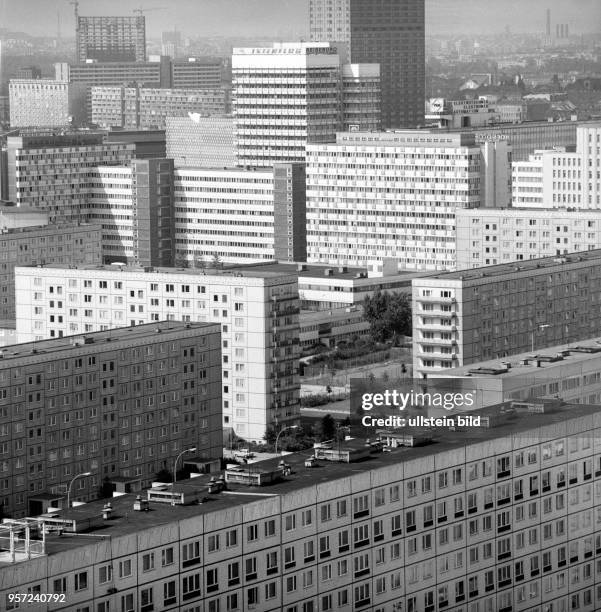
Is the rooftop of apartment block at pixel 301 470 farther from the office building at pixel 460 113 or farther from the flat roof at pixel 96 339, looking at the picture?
the office building at pixel 460 113

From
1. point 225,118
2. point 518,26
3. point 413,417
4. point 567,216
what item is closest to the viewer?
point 413,417

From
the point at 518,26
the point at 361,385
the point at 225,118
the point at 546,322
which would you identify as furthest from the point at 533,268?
the point at 518,26

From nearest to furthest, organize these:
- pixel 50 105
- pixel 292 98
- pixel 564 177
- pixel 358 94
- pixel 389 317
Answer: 1. pixel 389 317
2. pixel 564 177
3. pixel 292 98
4. pixel 358 94
5. pixel 50 105

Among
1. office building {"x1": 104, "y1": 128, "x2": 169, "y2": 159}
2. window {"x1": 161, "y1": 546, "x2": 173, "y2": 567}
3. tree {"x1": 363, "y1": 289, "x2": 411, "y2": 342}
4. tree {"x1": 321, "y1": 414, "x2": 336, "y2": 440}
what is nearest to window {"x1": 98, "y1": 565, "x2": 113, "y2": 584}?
window {"x1": 161, "y1": 546, "x2": 173, "y2": 567}

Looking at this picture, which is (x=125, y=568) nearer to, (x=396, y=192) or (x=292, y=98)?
(x=396, y=192)

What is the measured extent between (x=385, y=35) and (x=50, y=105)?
109 ft

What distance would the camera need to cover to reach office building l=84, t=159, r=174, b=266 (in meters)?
109

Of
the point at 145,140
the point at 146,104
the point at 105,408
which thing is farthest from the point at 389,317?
the point at 146,104

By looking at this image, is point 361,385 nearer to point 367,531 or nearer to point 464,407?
point 464,407

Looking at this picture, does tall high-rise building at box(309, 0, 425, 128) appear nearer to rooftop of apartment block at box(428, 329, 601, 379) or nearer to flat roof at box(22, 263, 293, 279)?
flat roof at box(22, 263, 293, 279)

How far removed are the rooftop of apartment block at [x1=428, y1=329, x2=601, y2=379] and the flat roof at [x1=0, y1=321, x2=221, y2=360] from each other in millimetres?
7522

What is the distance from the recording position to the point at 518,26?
19988 cm

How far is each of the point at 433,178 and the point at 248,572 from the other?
222 ft

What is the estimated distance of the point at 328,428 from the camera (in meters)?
60.4
